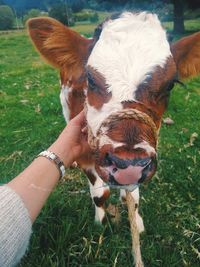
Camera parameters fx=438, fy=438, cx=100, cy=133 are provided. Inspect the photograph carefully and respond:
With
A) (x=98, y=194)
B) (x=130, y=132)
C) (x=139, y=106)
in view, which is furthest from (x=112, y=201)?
(x=130, y=132)

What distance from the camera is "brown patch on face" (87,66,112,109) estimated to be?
300cm

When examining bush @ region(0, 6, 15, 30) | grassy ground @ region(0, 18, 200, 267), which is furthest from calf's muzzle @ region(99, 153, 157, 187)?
bush @ region(0, 6, 15, 30)

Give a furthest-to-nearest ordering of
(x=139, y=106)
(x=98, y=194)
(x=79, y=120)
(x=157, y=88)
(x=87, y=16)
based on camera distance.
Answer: (x=87, y=16) → (x=98, y=194) → (x=79, y=120) → (x=157, y=88) → (x=139, y=106)

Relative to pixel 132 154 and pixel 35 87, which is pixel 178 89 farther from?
pixel 132 154

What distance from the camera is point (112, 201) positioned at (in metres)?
4.43

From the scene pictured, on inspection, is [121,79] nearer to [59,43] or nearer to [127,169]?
[127,169]

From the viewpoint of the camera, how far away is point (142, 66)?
303 centimetres

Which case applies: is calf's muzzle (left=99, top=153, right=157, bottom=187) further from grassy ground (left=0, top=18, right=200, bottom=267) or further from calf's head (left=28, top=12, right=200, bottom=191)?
grassy ground (left=0, top=18, right=200, bottom=267)

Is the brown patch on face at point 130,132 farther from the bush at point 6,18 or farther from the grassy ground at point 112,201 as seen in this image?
the bush at point 6,18

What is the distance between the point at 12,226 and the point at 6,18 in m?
17.1

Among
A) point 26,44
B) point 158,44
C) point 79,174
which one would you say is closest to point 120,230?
point 79,174

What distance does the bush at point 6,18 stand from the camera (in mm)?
17445

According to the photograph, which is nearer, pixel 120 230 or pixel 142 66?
pixel 142 66

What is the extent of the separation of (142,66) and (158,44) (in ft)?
1.04
